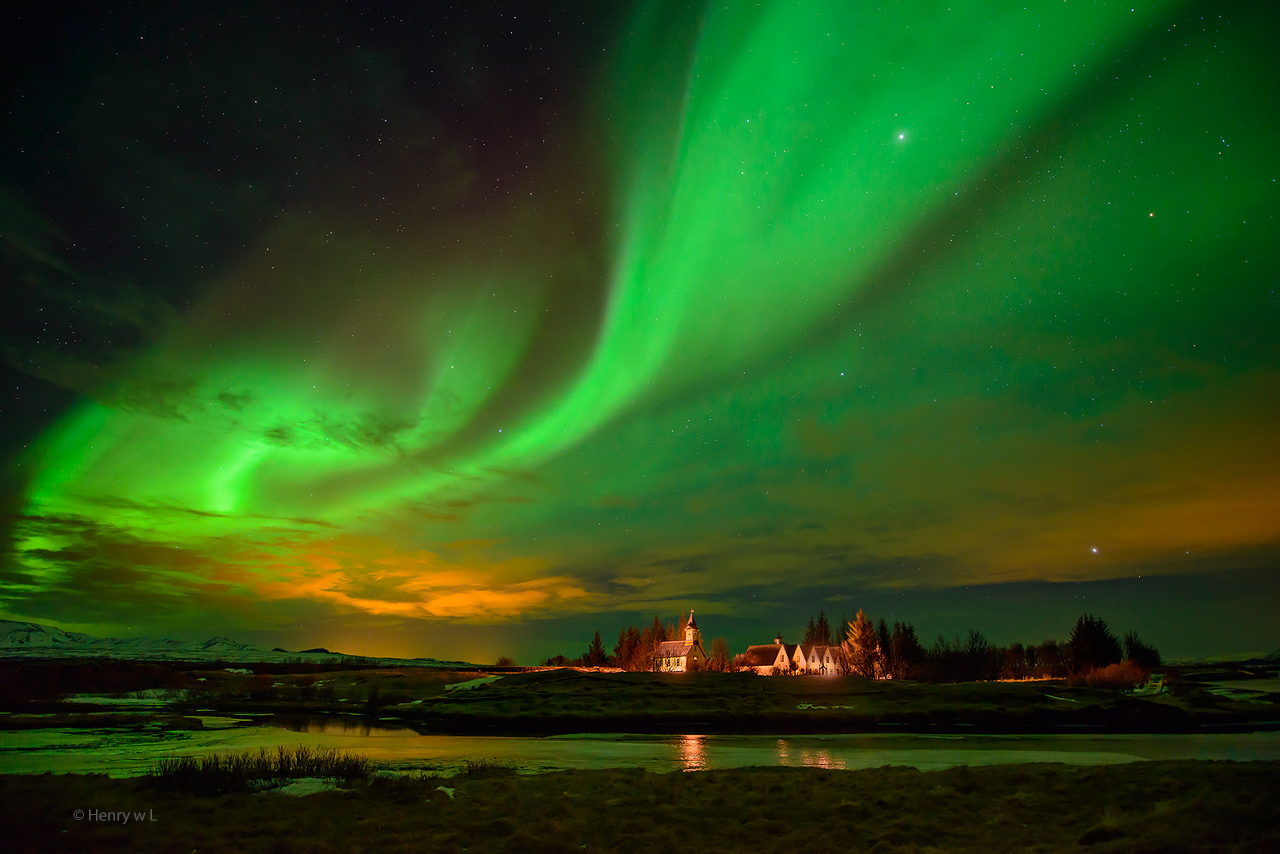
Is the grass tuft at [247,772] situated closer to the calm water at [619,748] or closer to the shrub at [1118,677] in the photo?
the calm water at [619,748]

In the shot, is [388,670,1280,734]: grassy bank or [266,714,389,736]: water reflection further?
[388,670,1280,734]: grassy bank

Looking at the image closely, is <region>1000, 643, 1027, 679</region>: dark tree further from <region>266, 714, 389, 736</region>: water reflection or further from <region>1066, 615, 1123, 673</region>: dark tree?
<region>266, 714, 389, 736</region>: water reflection

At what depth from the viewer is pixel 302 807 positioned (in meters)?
18.0

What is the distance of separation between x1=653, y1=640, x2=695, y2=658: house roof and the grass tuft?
157m

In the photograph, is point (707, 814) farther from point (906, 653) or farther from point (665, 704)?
point (906, 653)

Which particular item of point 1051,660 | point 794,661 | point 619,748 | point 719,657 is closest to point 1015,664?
point 1051,660

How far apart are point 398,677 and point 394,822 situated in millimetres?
117684

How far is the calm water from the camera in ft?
96.9

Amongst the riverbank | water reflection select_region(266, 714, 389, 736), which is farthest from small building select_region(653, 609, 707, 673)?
water reflection select_region(266, 714, 389, 736)

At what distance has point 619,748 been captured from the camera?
38969mm

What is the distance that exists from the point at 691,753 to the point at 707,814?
19419 mm

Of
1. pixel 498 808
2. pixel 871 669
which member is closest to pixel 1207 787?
pixel 498 808

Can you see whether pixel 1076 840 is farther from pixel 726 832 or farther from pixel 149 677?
pixel 149 677

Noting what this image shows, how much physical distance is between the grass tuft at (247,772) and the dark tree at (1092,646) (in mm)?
124528
